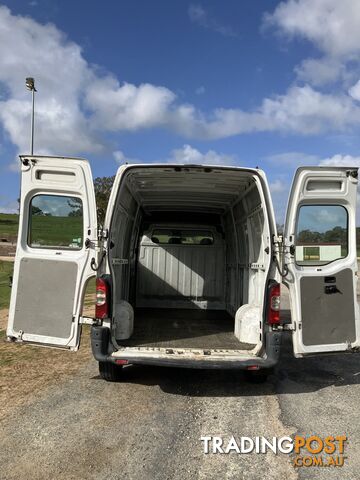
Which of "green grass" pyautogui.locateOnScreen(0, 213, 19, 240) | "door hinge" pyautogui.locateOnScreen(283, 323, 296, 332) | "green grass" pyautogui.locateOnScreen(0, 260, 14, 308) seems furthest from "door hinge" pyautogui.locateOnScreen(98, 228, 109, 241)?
"green grass" pyautogui.locateOnScreen(0, 213, 19, 240)

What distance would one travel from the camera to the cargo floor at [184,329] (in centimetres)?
553

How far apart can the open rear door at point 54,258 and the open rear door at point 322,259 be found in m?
2.18

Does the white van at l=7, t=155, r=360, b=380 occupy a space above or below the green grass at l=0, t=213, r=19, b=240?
→ below

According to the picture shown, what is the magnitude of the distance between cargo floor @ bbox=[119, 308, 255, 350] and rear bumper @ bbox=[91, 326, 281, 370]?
0.59 metres

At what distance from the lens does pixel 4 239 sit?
142 ft

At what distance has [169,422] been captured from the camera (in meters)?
4.20

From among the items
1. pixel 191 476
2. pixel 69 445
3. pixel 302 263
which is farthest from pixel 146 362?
pixel 302 263

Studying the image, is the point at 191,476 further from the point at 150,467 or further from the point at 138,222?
the point at 138,222

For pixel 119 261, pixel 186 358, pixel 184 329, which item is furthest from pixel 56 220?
pixel 184 329

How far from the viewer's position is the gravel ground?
3.33 metres

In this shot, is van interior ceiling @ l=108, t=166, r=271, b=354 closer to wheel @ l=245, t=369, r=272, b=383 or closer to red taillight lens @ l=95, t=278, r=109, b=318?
red taillight lens @ l=95, t=278, r=109, b=318

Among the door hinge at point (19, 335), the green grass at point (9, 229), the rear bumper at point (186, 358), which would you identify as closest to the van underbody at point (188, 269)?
the rear bumper at point (186, 358)

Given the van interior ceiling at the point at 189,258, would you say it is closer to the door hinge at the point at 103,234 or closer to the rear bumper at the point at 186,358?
the door hinge at the point at 103,234

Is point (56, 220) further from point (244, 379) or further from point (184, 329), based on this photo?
point (244, 379)
